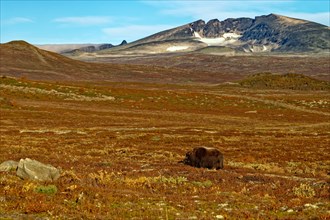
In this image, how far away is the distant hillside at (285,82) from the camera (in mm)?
181750

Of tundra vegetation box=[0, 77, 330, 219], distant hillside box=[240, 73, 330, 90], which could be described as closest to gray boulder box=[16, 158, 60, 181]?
tundra vegetation box=[0, 77, 330, 219]

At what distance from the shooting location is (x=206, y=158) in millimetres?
29312

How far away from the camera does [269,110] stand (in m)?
103

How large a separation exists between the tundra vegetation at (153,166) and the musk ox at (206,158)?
2.53 feet

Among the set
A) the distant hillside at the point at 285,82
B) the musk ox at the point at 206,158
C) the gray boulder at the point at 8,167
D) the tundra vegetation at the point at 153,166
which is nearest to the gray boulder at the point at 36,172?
the tundra vegetation at the point at 153,166

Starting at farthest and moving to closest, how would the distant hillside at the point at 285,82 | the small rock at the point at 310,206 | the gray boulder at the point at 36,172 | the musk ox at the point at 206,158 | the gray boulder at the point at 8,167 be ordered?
the distant hillside at the point at 285,82 < the musk ox at the point at 206,158 < the gray boulder at the point at 8,167 < the gray boulder at the point at 36,172 < the small rock at the point at 310,206

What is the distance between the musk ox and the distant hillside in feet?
522

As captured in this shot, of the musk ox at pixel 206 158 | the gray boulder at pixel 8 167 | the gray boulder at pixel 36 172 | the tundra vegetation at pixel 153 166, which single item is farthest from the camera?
the musk ox at pixel 206 158

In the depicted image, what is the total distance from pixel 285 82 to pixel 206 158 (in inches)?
6605

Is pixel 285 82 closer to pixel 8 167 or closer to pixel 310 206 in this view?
pixel 8 167

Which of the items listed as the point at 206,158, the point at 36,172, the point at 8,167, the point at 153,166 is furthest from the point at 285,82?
the point at 36,172

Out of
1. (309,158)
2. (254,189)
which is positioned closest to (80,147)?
(309,158)

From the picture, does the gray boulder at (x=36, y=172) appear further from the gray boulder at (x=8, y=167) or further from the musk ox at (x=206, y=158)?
the musk ox at (x=206, y=158)

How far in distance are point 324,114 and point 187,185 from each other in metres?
80.2
